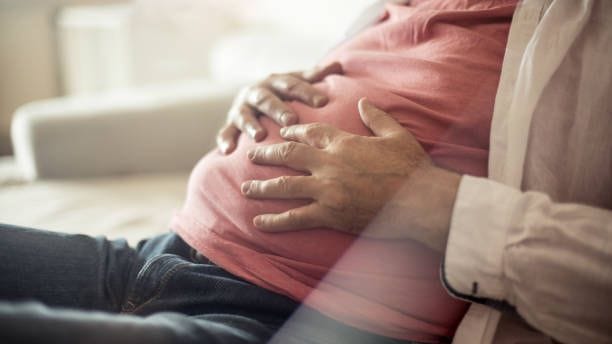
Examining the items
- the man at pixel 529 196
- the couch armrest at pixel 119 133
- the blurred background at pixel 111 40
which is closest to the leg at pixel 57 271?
the man at pixel 529 196

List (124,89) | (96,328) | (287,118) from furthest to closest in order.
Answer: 1. (124,89)
2. (287,118)
3. (96,328)

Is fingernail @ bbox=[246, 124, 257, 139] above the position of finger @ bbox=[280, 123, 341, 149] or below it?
below

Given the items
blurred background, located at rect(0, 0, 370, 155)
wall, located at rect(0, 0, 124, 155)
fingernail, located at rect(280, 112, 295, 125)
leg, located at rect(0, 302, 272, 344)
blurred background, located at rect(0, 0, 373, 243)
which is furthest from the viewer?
wall, located at rect(0, 0, 124, 155)

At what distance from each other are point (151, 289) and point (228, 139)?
0.23 m

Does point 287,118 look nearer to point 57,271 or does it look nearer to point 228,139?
point 228,139

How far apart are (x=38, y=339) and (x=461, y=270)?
387mm

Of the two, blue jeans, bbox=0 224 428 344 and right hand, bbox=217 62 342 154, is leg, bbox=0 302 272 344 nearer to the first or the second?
blue jeans, bbox=0 224 428 344

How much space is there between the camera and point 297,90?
72 cm

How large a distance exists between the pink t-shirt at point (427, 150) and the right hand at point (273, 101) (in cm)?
1

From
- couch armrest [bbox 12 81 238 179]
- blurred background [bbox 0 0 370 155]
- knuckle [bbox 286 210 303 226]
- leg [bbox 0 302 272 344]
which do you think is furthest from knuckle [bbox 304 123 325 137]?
blurred background [bbox 0 0 370 155]

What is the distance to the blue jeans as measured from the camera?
0.55 meters

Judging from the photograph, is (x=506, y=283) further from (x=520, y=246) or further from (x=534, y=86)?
(x=534, y=86)

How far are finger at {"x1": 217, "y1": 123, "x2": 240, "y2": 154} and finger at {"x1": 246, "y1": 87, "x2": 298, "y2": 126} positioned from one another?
46mm

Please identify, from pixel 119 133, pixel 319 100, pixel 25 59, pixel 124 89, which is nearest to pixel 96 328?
pixel 319 100
